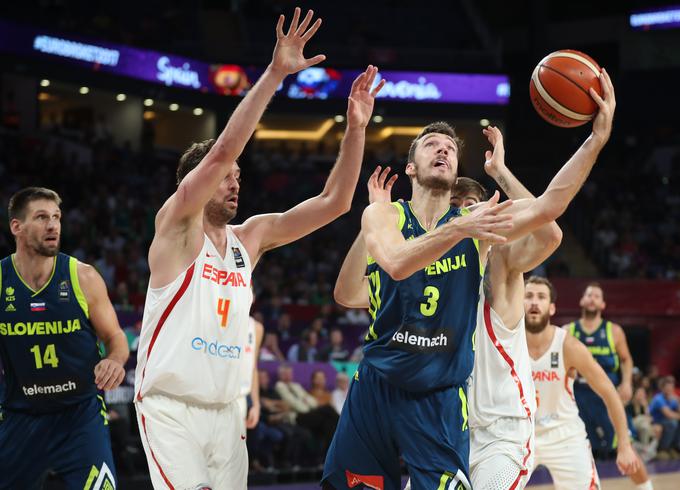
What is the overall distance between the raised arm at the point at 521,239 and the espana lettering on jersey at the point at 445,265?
418mm

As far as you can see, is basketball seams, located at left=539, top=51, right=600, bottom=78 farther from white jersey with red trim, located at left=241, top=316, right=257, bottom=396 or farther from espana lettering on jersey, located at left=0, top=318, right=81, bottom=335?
white jersey with red trim, located at left=241, top=316, right=257, bottom=396

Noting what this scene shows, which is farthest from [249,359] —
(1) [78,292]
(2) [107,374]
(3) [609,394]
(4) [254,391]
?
(2) [107,374]

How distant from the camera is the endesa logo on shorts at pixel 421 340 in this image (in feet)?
14.3

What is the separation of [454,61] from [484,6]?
6.68 meters

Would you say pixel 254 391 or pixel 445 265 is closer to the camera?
pixel 445 265

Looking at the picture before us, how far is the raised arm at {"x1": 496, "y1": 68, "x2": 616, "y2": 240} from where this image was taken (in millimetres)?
4410

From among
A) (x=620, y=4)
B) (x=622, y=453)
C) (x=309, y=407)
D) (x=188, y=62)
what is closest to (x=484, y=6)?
(x=620, y=4)

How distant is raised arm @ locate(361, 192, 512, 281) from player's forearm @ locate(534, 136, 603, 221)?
1.01 ft

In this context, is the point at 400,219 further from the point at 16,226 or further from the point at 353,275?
the point at 16,226

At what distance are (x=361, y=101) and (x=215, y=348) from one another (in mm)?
1366

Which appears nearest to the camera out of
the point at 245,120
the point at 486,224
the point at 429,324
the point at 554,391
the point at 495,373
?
the point at 486,224

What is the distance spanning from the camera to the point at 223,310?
4406mm

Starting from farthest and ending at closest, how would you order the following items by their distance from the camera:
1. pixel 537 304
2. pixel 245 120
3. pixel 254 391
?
1. pixel 254 391
2. pixel 537 304
3. pixel 245 120

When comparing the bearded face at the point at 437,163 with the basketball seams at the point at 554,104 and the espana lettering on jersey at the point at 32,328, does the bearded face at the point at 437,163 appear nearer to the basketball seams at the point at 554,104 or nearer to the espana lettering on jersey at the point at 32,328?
the basketball seams at the point at 554,104
